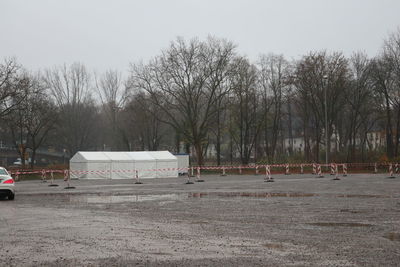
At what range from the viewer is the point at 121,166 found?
Result: 4950 centimetres

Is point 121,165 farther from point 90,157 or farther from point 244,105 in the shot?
point 244,105

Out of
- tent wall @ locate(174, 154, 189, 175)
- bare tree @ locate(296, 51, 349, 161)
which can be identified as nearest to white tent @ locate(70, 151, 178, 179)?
tent wall @ locate(174, 154, 189, 175)

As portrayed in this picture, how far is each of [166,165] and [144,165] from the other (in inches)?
91.4

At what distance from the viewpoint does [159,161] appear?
50.8 m

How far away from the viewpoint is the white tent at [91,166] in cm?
4847

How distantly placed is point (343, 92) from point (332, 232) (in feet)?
164

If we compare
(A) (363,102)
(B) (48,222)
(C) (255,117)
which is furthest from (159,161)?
(B) (48,222)

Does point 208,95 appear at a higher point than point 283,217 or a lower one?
higher

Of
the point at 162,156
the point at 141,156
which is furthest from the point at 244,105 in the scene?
the point at 141,156

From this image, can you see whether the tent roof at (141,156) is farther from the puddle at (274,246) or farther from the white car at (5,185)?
the puddle at (274,246)

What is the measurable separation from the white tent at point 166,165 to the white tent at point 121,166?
103 inches

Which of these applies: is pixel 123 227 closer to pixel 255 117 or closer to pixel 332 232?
pixel 332 232

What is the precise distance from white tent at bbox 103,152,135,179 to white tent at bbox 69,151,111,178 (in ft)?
1.55

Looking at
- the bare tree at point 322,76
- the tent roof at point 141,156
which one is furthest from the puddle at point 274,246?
the bare tree at point 322,76
